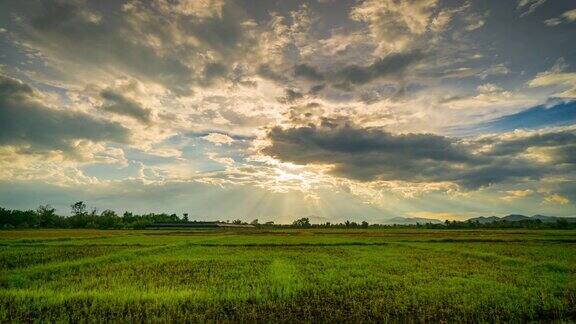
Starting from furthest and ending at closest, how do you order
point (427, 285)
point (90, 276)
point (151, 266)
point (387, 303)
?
point (151, 266) < point (90, 276) < point (427, 285) < point (387, 303)

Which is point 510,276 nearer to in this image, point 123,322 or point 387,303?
point 387,303

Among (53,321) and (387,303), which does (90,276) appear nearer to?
(53,321)

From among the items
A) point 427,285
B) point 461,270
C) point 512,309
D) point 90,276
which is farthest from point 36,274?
point 461,270

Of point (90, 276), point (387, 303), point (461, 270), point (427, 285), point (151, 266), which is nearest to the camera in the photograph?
point (387, 303)

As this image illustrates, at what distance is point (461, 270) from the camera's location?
17.5m

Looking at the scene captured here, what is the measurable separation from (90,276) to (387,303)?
12.1 metres

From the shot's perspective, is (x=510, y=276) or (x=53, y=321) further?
(x=510, y=276)

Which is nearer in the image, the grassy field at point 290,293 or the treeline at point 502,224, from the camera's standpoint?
the grassy field at point 290,293

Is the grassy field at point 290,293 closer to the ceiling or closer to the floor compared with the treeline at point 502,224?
closer to the floor

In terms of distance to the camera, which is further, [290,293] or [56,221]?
[56,221]

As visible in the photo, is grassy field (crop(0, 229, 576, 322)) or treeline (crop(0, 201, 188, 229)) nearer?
grassy field (crop(0, 229, 576, 322))

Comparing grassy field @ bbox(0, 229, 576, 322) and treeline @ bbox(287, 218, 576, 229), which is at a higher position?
treeline @ bbox(287, 218, 576, 229)

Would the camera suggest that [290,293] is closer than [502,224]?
Yes

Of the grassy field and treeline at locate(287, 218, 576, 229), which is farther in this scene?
treeline at locate(287, 218, 576, 229)
